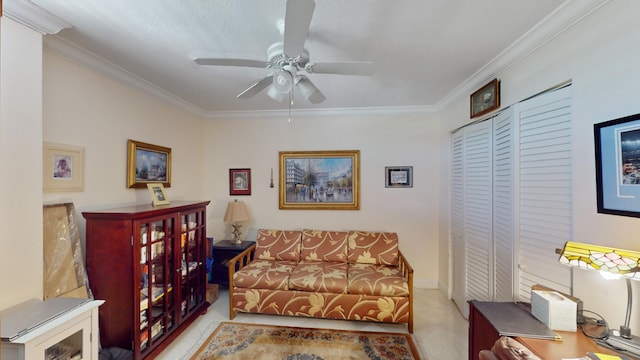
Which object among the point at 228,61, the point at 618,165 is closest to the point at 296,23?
the point at 228,61

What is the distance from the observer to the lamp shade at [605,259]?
1124 mm

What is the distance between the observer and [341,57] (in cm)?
214

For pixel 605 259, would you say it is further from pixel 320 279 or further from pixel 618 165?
pixel 320 279

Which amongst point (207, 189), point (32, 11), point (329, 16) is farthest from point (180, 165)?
point (329, 16)

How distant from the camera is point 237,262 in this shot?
3.31m

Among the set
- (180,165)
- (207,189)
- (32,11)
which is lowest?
(207,189)

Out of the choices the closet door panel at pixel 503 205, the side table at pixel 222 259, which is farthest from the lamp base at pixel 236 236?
the closet door panel at pixel 503 205

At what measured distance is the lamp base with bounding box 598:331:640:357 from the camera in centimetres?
116

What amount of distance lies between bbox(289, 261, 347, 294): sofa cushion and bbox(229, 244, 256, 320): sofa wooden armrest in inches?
26.0

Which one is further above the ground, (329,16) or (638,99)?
(329,16)

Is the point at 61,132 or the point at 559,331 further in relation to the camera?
the point at 61,132

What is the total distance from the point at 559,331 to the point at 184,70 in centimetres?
337

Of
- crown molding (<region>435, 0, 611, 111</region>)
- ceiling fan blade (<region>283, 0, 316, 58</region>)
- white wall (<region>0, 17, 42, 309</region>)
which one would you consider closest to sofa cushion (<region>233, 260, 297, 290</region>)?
white wall (<region>0, 17, 42, 309</region>)

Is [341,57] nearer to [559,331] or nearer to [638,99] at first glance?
[638,99]
